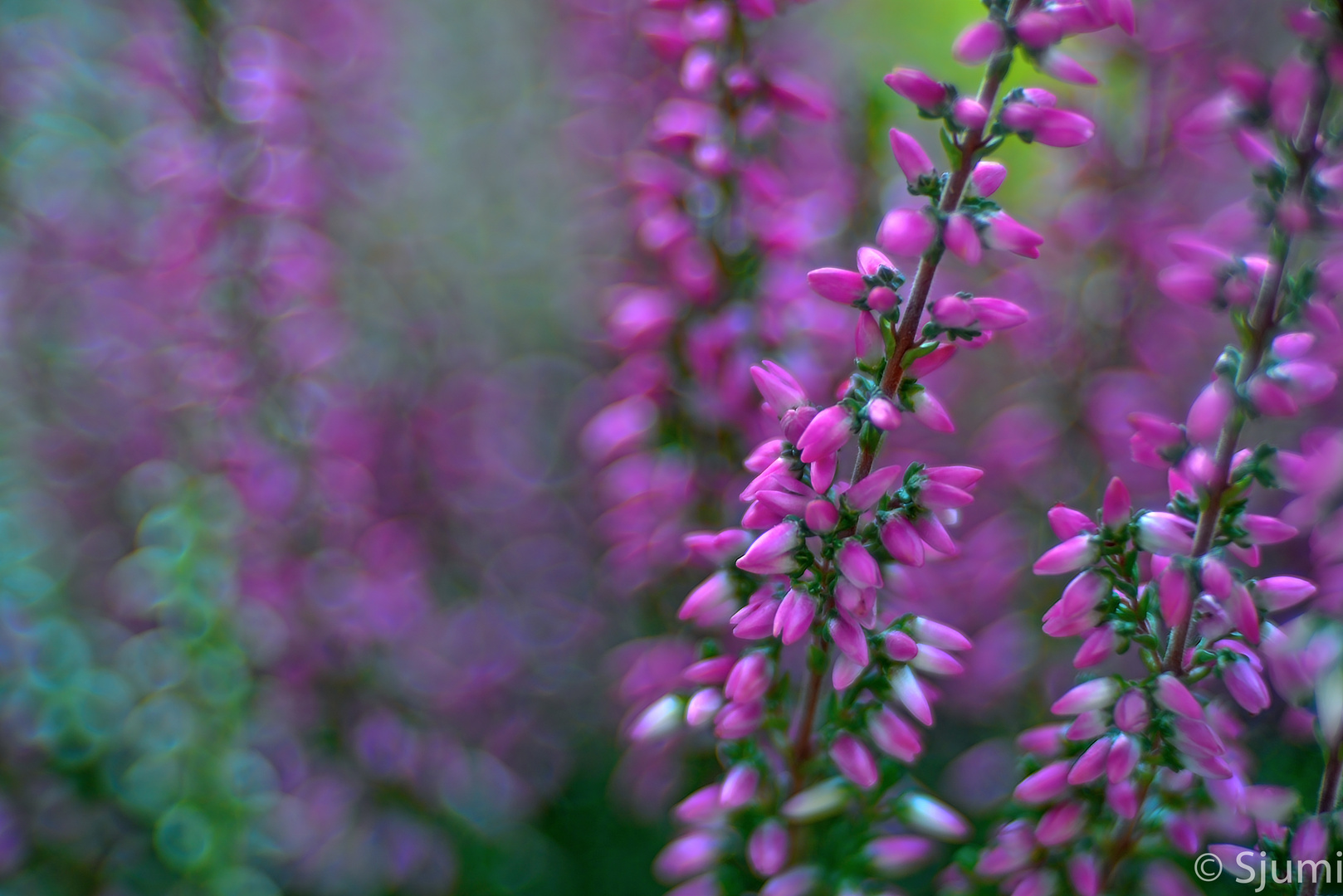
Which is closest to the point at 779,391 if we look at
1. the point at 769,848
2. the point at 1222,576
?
the point at 1222,576

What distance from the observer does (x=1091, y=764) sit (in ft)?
2.24

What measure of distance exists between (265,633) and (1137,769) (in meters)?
1.24

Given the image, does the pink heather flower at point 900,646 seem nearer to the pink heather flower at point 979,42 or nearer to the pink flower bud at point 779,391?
the pink flower bud at point 779,391

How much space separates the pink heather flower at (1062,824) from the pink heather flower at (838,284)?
462mm

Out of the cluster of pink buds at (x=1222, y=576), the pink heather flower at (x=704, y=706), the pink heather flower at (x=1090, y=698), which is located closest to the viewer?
the cluster of pink buds at (x=1222, y=576)

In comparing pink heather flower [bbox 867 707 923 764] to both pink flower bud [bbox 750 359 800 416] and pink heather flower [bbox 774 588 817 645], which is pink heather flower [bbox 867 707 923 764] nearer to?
pink heather flower [bbox 774 588 817 645]

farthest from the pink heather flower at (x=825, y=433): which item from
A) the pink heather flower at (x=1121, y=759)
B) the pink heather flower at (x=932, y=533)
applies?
the pink heather flower at (x=1121, y=759)

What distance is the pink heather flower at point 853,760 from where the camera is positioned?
739 mm

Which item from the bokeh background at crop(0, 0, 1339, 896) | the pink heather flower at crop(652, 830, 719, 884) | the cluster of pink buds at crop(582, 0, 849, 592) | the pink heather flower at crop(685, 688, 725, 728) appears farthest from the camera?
the bokeh background at crop(0, 0, 1339, 896)

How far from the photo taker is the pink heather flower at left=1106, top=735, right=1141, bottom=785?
663 mm

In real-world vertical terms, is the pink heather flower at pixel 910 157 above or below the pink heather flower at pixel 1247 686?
above

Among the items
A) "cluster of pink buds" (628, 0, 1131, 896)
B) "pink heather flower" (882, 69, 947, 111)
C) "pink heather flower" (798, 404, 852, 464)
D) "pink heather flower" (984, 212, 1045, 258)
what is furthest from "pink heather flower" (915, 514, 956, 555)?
"pink heather flower" (882, 69, 947, 111)

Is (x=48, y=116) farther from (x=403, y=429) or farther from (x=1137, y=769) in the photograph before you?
(x=1137, y=769)

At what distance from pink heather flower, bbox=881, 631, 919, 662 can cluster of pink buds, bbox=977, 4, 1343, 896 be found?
105mm
